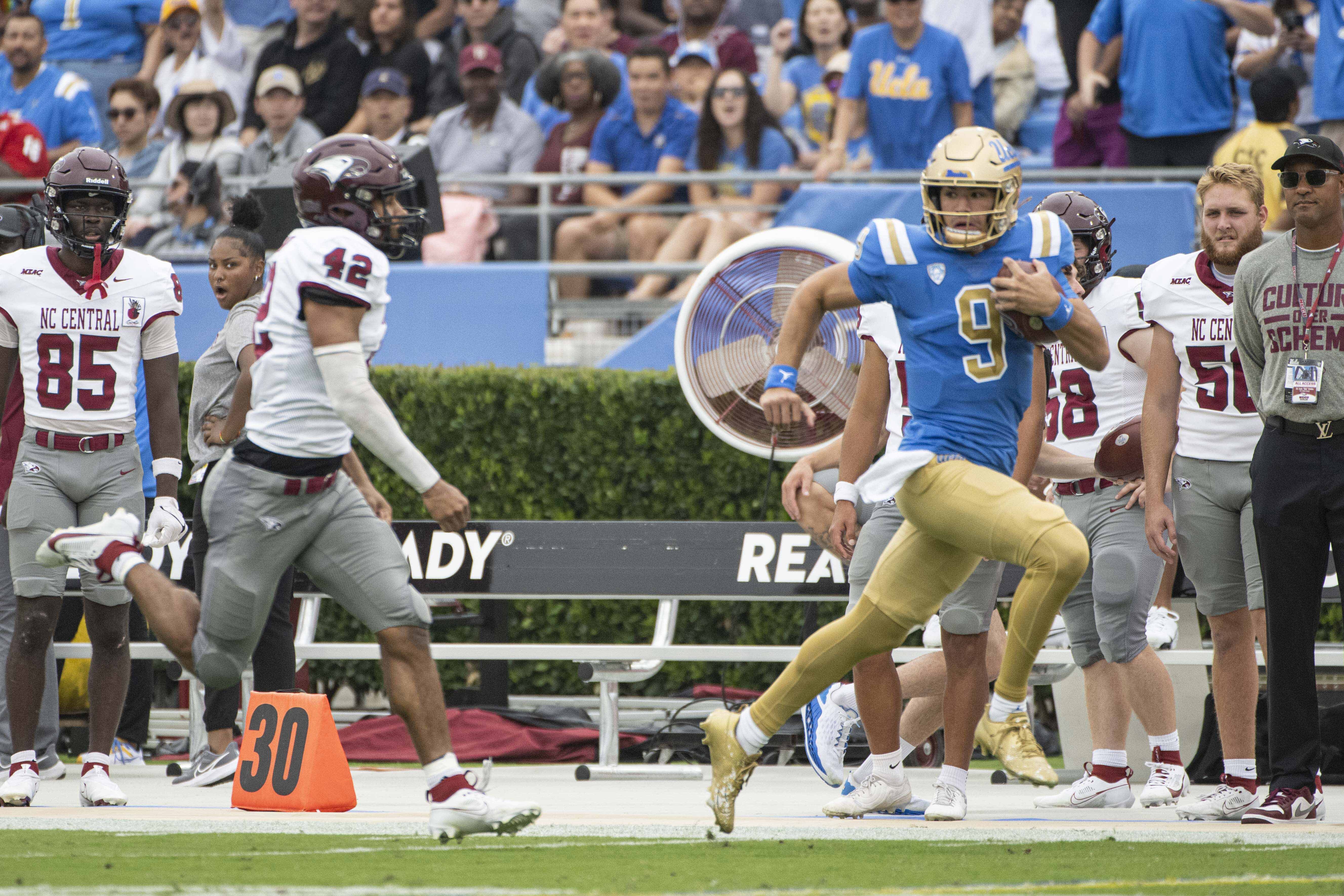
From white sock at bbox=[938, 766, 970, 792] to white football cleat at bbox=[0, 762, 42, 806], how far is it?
2.99 m

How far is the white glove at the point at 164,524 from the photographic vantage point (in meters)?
5.96

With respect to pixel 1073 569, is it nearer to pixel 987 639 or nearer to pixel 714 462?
pixel 987 639

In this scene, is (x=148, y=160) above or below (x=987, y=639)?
above

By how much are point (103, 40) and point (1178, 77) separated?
25.3ft

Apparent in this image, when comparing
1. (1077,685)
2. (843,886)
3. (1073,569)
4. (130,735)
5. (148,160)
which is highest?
(148,160)

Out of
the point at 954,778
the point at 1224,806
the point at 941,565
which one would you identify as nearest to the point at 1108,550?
the point at 1224,806

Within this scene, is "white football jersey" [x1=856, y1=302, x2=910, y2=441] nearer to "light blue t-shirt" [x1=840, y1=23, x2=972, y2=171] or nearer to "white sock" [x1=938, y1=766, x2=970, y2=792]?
"white sock" [x1=938, y1=766, x2=970, y2=792]

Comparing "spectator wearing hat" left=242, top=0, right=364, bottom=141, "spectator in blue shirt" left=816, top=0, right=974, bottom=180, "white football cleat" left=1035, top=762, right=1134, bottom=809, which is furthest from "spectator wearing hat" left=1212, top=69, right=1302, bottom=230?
"spectator wearing hat" left=242, top=0, right=364, bottom=141

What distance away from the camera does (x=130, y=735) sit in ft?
25.5

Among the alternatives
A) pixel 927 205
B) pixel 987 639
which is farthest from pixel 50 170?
pixel 987 639

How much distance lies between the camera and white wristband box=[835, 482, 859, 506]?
5.46 m

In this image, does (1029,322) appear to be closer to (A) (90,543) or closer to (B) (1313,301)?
(B) (1313,301)

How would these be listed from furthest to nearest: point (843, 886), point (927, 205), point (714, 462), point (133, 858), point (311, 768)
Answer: point (714, 462) → point (311, 768) → point (927, 205) → point (133, 858) → point (843, 886)

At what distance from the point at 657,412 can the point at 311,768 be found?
356 cm
